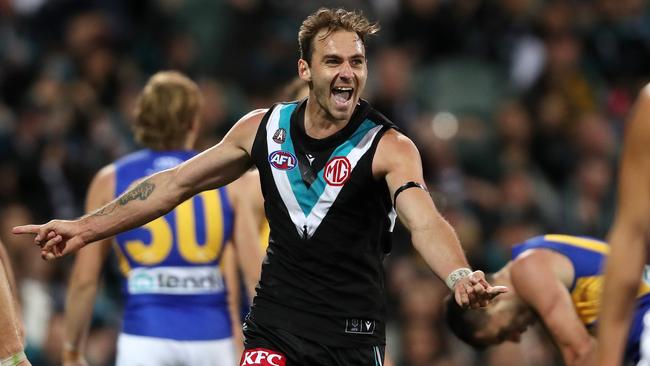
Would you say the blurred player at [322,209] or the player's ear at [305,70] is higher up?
the player's ear at [305,70]

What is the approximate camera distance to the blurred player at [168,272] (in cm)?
693

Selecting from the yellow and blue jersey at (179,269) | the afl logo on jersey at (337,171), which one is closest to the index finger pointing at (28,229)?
the afl logo on jersey at (337,171)

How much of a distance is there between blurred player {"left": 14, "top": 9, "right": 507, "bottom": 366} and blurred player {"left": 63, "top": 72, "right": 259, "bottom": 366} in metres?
1.29

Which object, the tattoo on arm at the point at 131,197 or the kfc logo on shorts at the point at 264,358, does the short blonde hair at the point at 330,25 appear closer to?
the tattoo on arm at the point at 131,197

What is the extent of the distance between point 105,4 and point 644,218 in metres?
11.0

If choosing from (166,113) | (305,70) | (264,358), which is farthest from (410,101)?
(264,358)

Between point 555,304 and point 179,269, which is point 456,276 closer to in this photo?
point 555,304

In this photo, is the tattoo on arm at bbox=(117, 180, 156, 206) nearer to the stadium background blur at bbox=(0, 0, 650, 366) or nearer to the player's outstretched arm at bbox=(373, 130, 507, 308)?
the player's outstretched arm at bbox=(373, 130, 507, 308)

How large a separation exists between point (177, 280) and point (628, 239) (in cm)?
376

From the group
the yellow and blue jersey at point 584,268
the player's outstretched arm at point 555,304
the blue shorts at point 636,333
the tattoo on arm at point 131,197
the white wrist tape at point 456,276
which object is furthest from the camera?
the yellow and blue jersey at point 584,268

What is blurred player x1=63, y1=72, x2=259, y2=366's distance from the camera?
22.7 ft

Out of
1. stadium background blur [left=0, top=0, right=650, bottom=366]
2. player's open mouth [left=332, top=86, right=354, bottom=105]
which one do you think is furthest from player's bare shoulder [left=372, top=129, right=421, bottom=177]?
stadium background blur [left=0, top=0, right=650, bottom=366]

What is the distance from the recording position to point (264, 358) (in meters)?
5.38

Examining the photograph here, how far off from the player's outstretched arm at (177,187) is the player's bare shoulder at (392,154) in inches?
26.6
